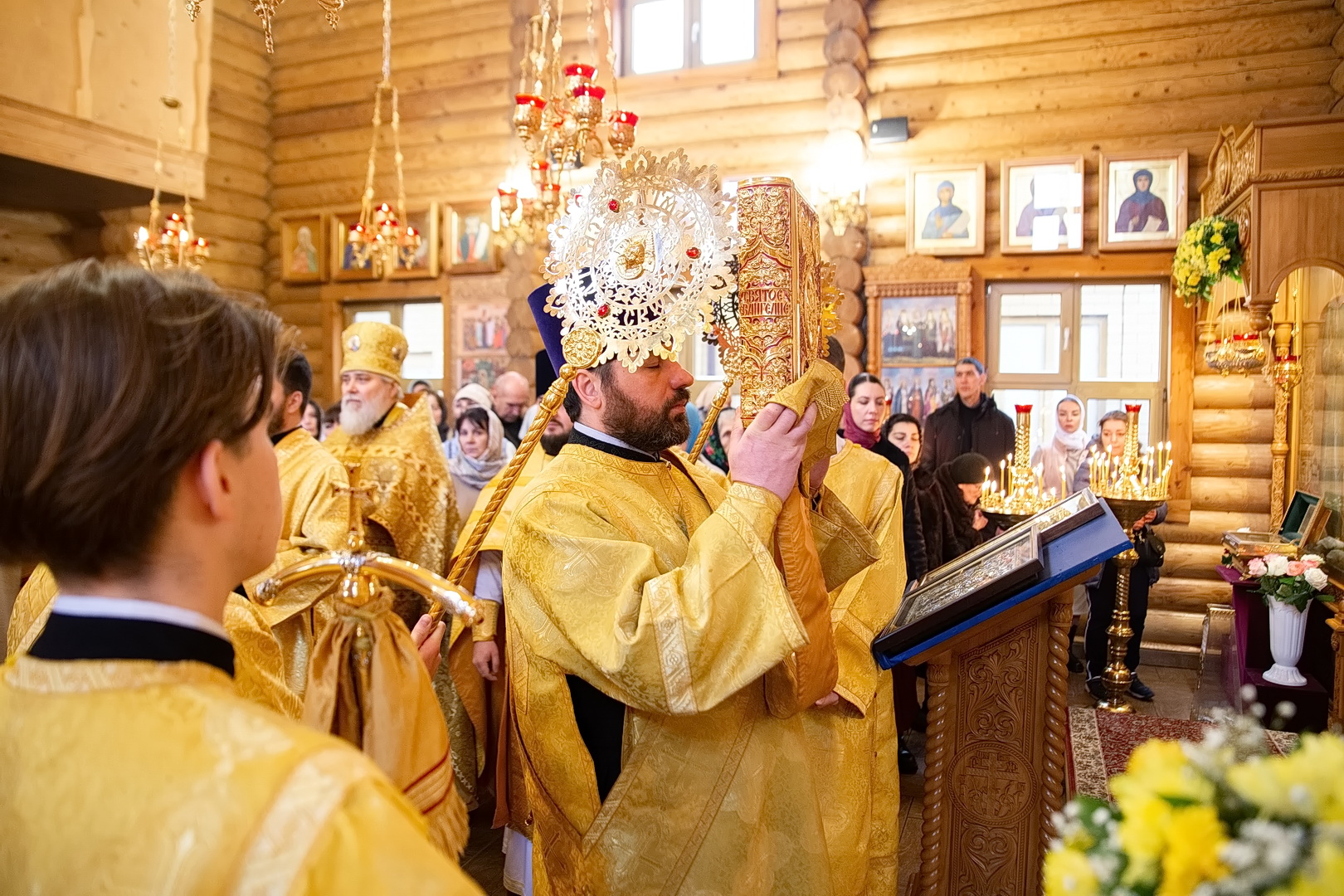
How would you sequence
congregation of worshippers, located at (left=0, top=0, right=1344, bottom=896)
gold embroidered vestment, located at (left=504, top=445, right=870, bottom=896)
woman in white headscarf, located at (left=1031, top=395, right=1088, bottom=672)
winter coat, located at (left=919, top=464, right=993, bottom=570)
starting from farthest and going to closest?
woman in white headscarf, located at (left=1031, top=395, right=1088, bottom=672), winter coat, located at (left=919, top=464, right=993, bottom=570), gold embroidered vestment, located at (left=504, top=445, right=870, bottom=896), congregation of worshippers, located at (left=0, top=0, right=1344, bottom=896)

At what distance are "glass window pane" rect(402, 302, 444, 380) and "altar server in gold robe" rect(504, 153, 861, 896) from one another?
847cm

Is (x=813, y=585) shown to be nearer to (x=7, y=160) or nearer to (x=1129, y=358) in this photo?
(x=7, y=160)

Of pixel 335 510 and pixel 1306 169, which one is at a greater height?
pixel 1306 169

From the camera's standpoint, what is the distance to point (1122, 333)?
744cm

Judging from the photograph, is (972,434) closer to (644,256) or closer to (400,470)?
(400,470)

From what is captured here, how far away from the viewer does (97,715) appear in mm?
838

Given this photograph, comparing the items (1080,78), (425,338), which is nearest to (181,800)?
(1080,78)

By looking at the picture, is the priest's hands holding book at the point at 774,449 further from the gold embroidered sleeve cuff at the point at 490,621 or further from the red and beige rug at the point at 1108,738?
the red and beige rug at the point at 1108,738

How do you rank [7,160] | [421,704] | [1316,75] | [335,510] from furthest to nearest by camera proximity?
[1316,75] < [7,160] < [335,510] < [421,704]

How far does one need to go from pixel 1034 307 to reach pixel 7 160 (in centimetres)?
761

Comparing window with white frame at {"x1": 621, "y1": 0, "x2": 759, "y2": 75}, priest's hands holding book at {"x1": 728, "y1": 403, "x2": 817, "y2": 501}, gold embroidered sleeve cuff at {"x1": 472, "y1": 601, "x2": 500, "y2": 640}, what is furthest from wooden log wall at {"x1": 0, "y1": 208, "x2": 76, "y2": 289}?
priest's hands holding book at {"x1": 728, "y1": 403, "x2": 817, "y2": 501}

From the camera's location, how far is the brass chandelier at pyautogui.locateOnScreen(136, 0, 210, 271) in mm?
6265

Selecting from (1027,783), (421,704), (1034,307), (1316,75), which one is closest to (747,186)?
(421,704)

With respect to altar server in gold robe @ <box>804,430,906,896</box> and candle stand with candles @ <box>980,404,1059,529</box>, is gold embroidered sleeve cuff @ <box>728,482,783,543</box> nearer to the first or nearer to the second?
altar server in gold robe @ <box>804,430,906,896</box>
